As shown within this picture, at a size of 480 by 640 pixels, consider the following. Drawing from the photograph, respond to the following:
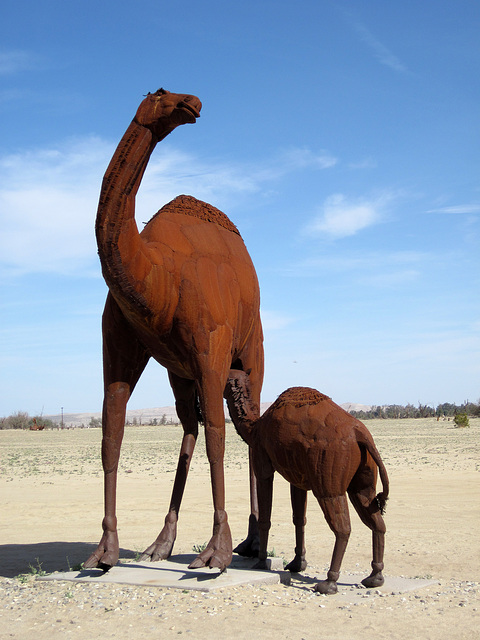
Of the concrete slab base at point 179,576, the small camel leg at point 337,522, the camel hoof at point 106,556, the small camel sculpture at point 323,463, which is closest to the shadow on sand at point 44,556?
the concrete slab base at point 179,576

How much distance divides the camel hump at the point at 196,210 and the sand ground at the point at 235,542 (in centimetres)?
416

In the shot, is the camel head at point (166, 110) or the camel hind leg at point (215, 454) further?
the camel hind leg at point (215, 454)

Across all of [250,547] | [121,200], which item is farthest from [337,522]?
[121,200]

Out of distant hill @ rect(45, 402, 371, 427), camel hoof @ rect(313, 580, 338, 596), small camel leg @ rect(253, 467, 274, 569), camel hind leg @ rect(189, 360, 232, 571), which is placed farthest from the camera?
distant hill @ rect(45, 402, 371, 427)

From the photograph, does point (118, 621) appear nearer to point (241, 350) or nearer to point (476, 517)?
point (241, 350)

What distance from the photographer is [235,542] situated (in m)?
10.7

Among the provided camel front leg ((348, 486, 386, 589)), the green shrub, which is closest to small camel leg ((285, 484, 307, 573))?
camel front leg ((348, 486, 386, 589))

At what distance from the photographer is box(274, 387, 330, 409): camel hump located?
23.5ft

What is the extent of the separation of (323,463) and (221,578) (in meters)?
1.54

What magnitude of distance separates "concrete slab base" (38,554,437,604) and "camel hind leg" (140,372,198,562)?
8.8 inches


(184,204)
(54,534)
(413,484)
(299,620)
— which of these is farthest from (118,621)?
(413,484)

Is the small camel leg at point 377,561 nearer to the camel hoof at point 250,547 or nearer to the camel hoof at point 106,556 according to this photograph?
the camel hoof at point 250,547

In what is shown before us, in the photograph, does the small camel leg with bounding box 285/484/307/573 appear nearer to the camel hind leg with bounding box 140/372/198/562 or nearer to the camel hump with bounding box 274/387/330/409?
the camel hump with bounding box 274/387/330/409

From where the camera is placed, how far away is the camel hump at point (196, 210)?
830 cm
